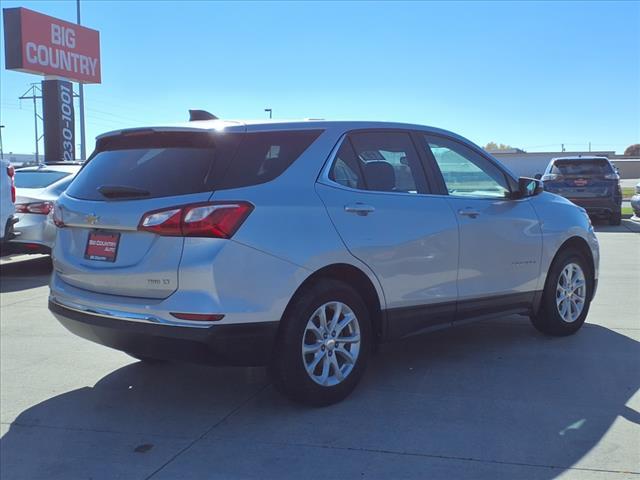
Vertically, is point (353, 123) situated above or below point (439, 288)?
above

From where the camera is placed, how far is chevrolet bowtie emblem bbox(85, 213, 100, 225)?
154 inches

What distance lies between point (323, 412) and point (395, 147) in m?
1.95

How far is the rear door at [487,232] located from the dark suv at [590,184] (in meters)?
10.6

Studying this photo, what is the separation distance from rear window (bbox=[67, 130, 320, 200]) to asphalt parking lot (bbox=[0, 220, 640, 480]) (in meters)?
1.42

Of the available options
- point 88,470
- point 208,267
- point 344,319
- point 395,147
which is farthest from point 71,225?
point 395,147

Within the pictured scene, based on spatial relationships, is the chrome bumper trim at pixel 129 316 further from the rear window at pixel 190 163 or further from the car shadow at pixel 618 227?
the car shadow at pixel 618 227

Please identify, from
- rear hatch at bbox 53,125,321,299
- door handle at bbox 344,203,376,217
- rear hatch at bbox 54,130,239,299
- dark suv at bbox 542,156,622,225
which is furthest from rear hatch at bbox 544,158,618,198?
rear hatch at bbox 54,130,239,299

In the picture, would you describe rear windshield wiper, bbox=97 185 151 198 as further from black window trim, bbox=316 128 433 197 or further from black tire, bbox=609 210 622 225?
black tire, bbox=609 210 622 225

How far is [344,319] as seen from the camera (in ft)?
13.6

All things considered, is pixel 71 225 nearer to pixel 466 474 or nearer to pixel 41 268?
pixel 466 474

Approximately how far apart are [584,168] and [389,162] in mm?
12331

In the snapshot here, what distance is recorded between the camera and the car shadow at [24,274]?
341 inches

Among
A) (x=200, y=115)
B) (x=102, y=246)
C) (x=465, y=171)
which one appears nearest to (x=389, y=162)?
(x=465, y=171)

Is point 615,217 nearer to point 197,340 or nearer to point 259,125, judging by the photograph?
point 259,125
